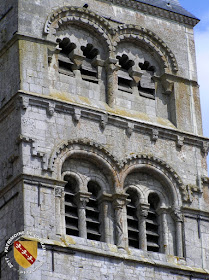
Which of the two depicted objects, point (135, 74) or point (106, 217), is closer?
point (106, 217)

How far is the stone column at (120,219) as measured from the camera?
129 ft

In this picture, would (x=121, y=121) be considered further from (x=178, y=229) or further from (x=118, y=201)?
(x=178, y=229)

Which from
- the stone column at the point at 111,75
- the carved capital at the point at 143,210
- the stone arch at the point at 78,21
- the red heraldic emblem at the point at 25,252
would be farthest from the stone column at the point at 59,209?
the stone arch at the point at 78,21

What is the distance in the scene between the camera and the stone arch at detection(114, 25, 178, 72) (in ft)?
142

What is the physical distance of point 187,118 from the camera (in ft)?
141

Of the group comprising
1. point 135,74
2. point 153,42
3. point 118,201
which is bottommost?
point 118,201

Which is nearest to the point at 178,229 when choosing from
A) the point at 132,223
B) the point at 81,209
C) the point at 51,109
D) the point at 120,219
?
the point at 132,223

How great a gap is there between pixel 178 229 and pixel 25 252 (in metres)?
5.37

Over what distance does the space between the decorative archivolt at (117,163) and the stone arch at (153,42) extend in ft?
12.1

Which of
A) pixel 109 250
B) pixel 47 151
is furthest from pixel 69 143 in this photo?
pixel 109 250

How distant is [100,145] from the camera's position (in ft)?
133

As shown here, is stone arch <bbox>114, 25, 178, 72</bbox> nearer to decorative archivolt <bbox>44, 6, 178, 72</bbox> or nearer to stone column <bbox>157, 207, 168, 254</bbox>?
decorative archivolt <bbox>44, 6, 178, 72</bbox>

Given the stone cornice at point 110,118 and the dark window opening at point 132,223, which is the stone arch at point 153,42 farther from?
the dark window opening at point 132,223

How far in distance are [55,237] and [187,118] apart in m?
6.93
